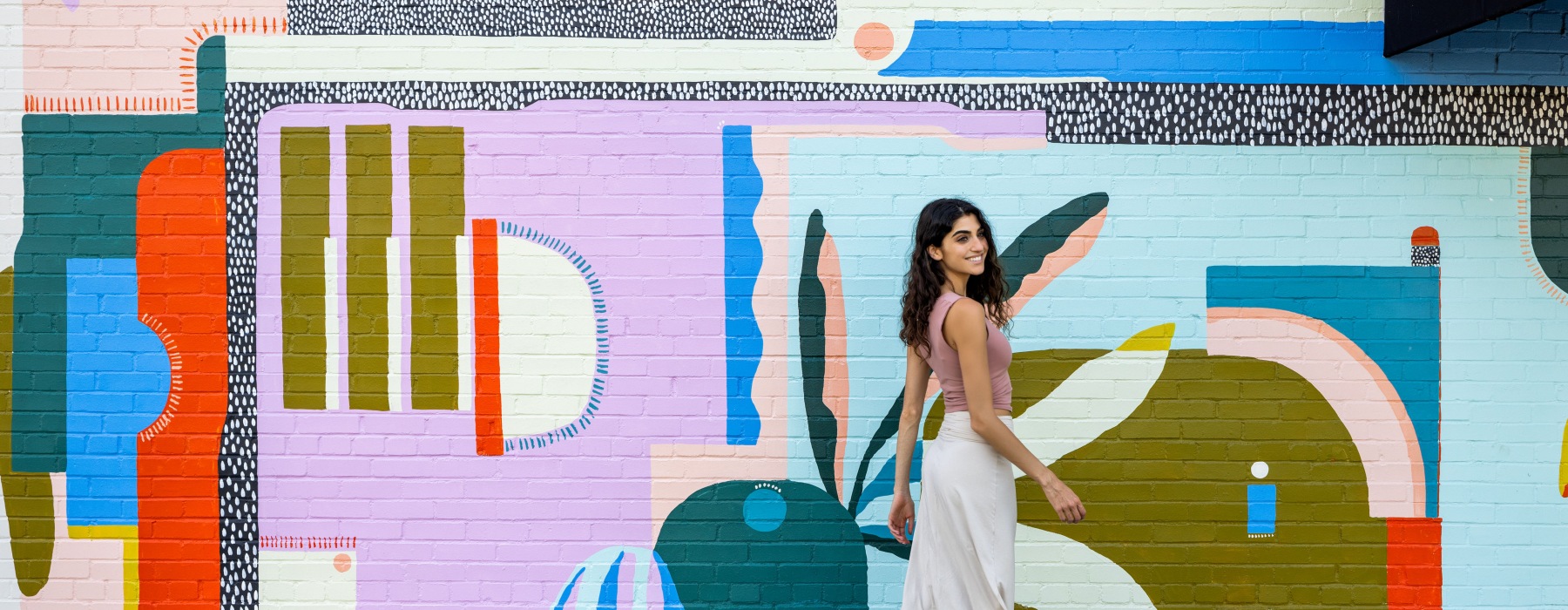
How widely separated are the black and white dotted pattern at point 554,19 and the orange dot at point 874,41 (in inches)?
4.3

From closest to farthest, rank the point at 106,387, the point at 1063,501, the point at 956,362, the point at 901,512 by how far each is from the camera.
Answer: the point at 1063,501 < the point at 956,362 < the point at 901,512 < the point at 106,387

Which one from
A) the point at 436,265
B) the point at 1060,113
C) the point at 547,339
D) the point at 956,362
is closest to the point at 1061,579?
the point at 956,362

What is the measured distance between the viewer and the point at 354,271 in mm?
4152

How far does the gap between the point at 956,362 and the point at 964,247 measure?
0.37 meters

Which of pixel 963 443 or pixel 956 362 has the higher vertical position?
pixel 956 362

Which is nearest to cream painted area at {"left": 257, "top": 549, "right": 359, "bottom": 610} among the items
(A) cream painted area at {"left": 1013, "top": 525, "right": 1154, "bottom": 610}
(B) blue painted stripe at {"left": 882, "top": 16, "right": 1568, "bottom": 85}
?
(A) cream painted area at {"left": 1013, "top": 525, "right": 1154, "bottom": 610}

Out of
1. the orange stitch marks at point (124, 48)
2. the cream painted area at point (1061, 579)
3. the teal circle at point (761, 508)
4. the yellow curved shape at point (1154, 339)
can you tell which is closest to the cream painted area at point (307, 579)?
the teal circle at point (761, 508)

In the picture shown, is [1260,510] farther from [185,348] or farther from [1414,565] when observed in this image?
[185,348]

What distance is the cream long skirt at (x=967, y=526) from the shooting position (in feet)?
10.7

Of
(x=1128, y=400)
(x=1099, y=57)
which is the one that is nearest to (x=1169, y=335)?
(x=1128, y=400)

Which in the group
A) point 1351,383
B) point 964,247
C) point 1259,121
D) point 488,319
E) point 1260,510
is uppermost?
point 1259,121

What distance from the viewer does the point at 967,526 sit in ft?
10.7

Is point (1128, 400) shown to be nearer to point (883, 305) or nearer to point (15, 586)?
point (883, 305)

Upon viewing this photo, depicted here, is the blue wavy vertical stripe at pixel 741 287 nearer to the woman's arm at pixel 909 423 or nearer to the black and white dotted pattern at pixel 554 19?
the black and white dotted pattern at pixel 554 19
